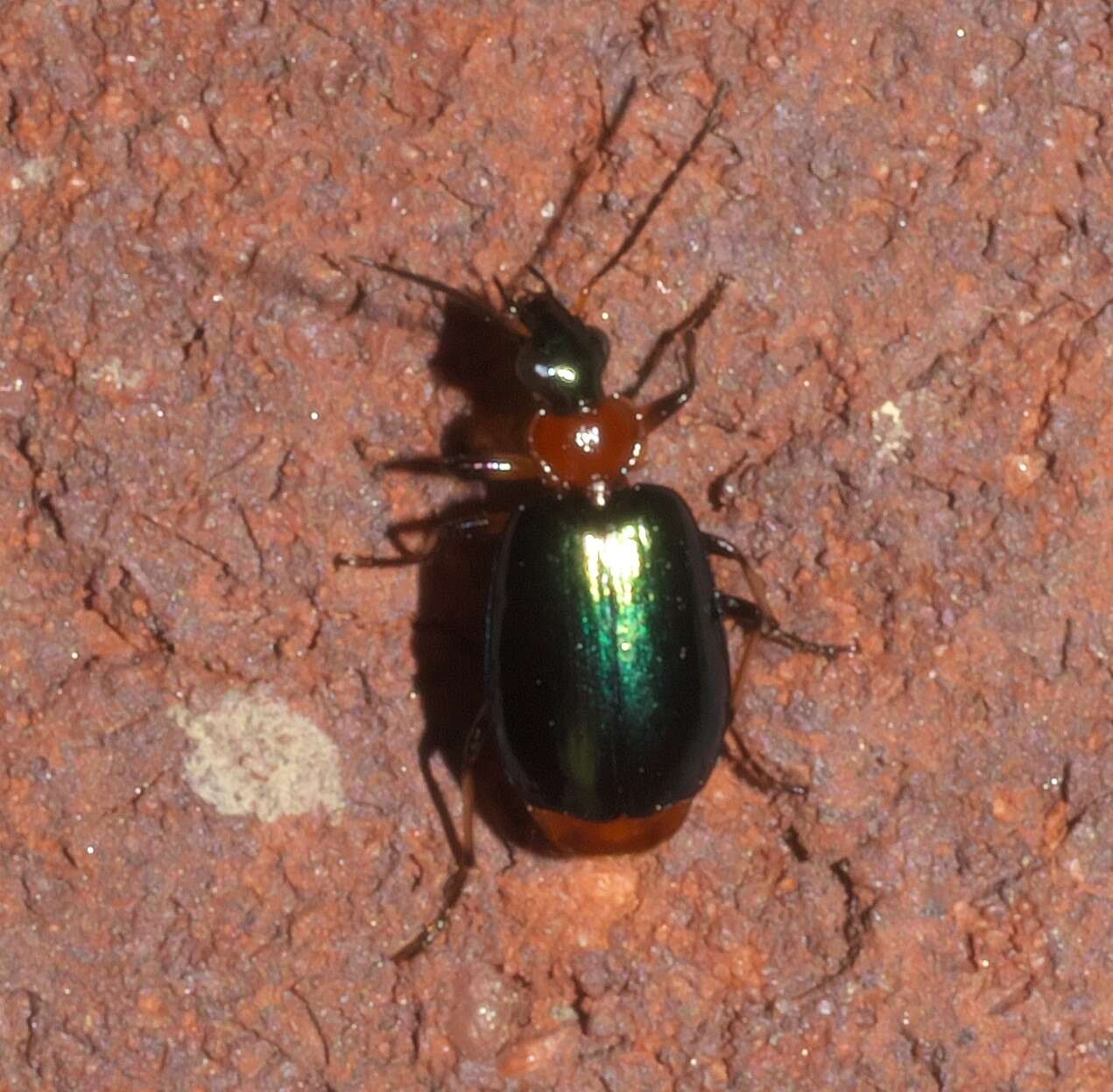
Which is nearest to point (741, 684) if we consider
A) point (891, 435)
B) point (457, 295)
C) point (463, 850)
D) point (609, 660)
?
point (609, 660)

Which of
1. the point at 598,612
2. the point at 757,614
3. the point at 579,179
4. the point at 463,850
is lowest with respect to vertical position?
the point at 463,850

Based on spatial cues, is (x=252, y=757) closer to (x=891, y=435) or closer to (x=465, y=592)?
(x=465, y=592)

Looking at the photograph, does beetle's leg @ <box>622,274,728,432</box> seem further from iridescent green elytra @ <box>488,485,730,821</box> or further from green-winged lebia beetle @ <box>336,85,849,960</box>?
iridescent green elytra @ <box>488,485,730,821</box>

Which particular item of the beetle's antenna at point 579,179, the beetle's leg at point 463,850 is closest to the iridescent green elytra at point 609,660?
the beetle's leg at point 463,850

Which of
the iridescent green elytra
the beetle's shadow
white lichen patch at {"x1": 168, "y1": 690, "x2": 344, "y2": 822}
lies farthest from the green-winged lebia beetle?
white lichen patch at {"x1": 168, "y1": 690, "x2": 344, "y2": 822}

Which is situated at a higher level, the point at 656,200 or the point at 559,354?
the point at 656,200

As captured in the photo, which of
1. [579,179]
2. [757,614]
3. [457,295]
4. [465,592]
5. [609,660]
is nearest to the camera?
[609,660]
